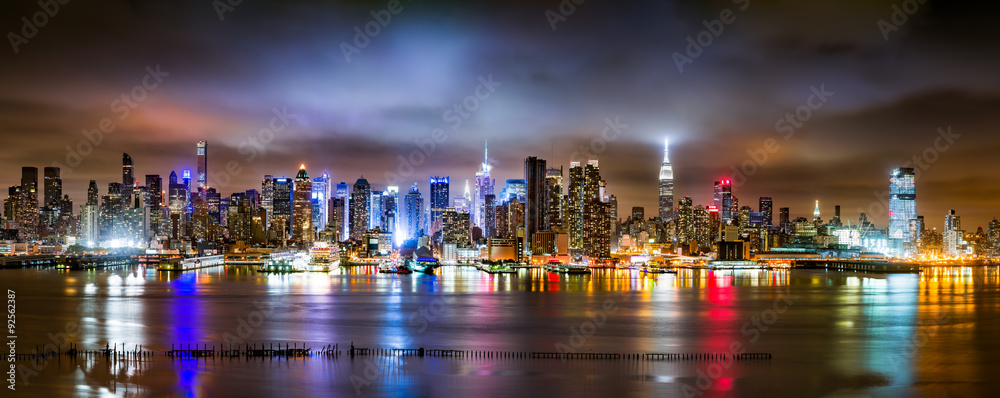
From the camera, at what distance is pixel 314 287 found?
101 metres

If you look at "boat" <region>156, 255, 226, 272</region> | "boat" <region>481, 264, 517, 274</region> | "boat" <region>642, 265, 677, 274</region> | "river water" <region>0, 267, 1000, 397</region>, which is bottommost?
"boat" <region>642, 265, 677, 274</region>

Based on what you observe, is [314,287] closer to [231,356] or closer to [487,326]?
[487,326]

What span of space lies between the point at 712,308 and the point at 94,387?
178 feet

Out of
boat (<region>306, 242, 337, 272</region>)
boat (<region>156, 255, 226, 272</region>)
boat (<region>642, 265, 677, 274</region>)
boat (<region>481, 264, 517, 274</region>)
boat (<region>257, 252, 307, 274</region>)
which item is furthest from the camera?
boat (<region>642, 265, 677, 274</region>)

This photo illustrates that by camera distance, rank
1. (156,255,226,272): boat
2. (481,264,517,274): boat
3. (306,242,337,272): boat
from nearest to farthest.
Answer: (156,255,226,272): boat < (306,242,337,272): boat < (481,264,517,274): boat

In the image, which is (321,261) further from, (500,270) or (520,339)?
(520,339)

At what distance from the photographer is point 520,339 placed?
158 feet

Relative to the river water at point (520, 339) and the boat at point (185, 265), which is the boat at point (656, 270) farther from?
the boat at point (185, 265)

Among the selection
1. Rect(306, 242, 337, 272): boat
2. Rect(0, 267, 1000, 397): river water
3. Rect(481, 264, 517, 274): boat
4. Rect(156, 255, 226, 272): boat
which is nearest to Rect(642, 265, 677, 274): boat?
Rect(481, 264, 517, 274): boat

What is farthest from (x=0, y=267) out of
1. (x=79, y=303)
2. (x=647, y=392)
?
(x=647, y=392)

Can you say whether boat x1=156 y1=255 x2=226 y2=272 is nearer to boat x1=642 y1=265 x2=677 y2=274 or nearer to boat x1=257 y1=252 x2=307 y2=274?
boat x1=257 y1=252 x2=307 y2=274

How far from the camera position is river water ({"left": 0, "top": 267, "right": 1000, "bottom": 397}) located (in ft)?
109

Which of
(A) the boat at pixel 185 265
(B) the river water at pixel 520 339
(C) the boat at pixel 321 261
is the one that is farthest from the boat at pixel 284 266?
(B) the river water at pixel 520 339

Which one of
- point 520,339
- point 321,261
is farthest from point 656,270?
point 520,339
